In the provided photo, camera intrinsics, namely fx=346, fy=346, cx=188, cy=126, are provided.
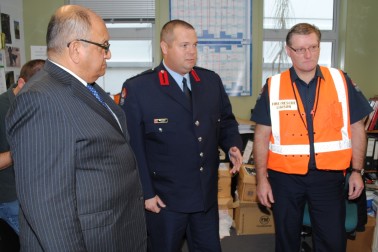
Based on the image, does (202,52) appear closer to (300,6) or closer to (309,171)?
(300,6)

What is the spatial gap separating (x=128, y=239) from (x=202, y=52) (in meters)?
2.35

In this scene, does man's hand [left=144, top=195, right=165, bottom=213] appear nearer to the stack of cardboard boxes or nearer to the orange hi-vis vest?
the orange hi-vis vest

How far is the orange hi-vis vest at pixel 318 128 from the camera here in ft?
6.00

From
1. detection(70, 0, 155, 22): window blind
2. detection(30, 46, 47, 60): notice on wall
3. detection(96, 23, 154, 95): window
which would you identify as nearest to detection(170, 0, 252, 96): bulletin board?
detection(70, 0, 155, 22): window blind

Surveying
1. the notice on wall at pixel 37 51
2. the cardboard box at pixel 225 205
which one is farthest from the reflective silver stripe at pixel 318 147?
the notice on wall at pixel 37 51

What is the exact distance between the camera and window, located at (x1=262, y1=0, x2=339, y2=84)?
3.43m

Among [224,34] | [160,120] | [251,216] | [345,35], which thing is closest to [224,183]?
[251,216]

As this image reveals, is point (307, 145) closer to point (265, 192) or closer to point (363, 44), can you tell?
point (265, 192)

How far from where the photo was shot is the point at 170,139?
171 centimetres

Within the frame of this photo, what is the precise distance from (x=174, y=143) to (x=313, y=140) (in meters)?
0.75

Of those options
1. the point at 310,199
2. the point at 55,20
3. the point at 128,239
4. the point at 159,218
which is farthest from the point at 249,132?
the point at 55,20

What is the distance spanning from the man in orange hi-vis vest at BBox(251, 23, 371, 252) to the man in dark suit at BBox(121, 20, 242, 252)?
310mm

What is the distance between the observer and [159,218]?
1751mm

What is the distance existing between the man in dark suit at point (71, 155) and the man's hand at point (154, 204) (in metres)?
0.48
